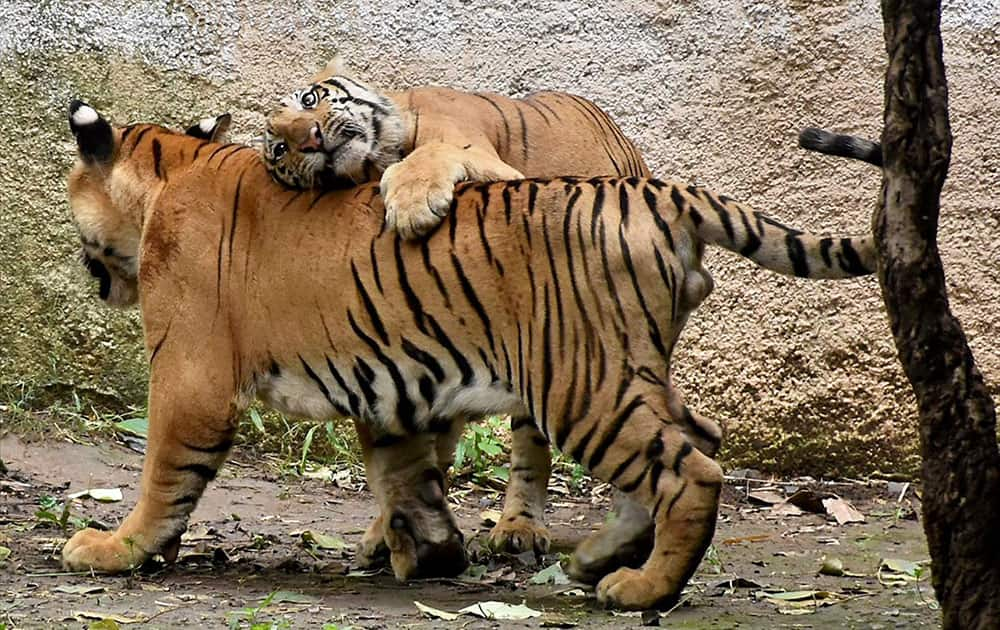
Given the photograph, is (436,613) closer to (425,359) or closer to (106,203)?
(425,359)

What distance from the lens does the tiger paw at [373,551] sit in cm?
483

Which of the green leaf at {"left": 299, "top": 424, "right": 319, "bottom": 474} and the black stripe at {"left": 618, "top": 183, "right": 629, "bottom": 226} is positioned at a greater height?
the black stripe at {"left": 618, "top": 183, "right": 629, "bottom": 226}

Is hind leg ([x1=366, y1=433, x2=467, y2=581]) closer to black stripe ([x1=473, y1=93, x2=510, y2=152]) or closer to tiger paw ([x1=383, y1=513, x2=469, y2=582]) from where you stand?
tiger paw ([x1=383, y1=513, x2=469, y2=582])

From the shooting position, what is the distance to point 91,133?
487 cm

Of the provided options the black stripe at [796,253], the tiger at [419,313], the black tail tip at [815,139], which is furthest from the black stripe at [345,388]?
the black tail tip at [815,139]

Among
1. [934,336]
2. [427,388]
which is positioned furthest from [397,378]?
[934,336]

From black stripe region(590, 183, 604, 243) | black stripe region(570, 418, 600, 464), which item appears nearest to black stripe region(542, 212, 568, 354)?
black stripe region(590, 183, 604, 243)

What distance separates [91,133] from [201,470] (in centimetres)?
117

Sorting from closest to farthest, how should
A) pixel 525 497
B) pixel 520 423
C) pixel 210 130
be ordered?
pixel 210 130
pixel 525 497
pixel 520 423

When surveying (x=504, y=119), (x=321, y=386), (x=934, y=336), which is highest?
(x=504, y=119)

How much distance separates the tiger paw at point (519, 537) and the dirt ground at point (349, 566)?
6 cm

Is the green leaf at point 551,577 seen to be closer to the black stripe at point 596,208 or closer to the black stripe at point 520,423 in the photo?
the black stripe at point 520,423

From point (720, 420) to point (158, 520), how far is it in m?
2.73

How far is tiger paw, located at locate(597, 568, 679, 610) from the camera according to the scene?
3866 mm
